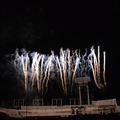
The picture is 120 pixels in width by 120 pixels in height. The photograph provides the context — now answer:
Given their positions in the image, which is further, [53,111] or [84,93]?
[84,93]

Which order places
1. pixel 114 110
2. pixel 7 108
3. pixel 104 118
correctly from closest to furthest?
pixel 104 118, pixel 114 110, pixel 7 108

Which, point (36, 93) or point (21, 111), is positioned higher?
point (36, 93)

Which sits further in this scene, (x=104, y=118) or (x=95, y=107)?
(x=95, y=107)

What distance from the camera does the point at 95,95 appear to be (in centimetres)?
8556

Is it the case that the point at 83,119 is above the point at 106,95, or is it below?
below

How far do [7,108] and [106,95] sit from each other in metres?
31.0

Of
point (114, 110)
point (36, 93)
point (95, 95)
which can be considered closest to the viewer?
point (114, 110)

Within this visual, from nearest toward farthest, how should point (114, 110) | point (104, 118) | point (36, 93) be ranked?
point (104, 118)
point (114, 110)
point (36, 93)

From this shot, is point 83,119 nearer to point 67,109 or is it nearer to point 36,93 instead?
point 67,109

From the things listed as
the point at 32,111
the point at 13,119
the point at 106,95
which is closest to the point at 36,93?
the point at 32,111

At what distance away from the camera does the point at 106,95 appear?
282 ft

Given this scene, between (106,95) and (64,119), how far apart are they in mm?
29142

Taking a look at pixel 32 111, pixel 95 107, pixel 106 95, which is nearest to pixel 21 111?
pixel 32 111

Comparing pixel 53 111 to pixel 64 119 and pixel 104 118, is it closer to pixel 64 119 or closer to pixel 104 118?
pixel 64 119
